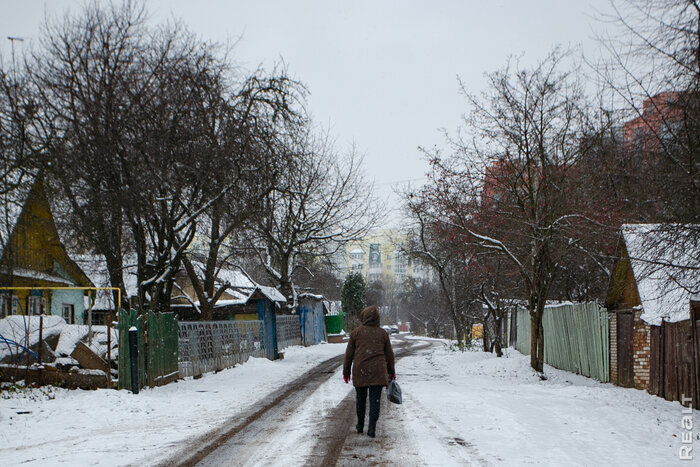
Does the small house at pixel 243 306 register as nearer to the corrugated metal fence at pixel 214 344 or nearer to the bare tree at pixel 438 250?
the corrugated metal fence at pixel 214 344

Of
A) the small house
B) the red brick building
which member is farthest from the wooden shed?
the red brick building

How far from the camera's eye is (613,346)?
15.6 metres

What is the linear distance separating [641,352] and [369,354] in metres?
8.13

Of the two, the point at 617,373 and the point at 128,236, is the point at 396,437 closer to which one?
the point at 617,373

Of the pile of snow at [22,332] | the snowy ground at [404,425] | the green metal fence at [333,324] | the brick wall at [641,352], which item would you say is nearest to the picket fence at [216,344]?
the snowy ground at [404,425]

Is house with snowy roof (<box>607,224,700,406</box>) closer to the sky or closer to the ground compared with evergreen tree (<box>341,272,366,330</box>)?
closer to the sky

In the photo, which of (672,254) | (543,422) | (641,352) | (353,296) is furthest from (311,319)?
(672,254)

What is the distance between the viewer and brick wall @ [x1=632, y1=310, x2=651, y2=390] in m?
13.9

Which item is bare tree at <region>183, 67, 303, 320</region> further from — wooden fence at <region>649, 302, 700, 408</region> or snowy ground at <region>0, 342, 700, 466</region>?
wooden fence at <region>649, 302, 700, 408</region>

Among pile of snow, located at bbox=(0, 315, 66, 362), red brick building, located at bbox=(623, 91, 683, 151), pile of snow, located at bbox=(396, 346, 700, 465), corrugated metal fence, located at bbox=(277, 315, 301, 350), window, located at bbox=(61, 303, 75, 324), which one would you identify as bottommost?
corrugated metal fence, located at bbox=(277, 315, 301, 350)

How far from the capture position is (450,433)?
8398 mm

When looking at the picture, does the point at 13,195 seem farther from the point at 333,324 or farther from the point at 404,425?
the point at 333,324

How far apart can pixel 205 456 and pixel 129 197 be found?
33.6 feet

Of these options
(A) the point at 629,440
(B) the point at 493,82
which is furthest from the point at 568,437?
(B) the point at 493,82
